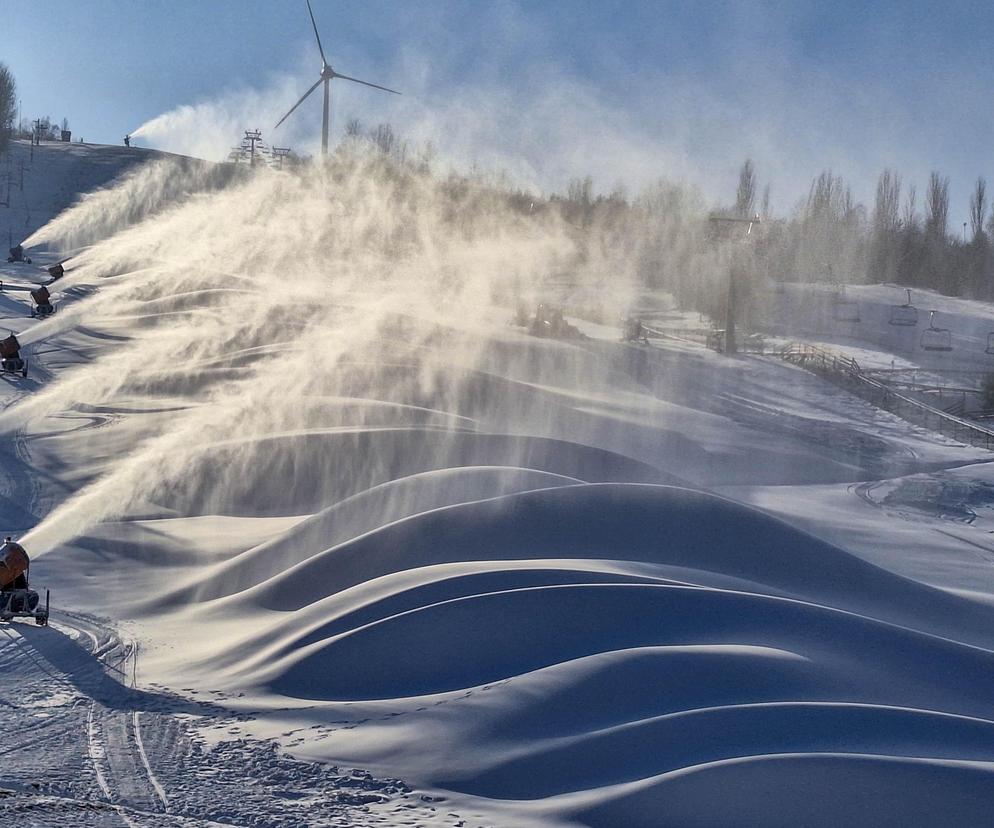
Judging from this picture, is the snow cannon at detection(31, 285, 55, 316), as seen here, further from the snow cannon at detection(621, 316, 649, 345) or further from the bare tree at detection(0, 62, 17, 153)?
the bare tree at detection(0, 62, 17, 153)

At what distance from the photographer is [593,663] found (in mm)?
8477

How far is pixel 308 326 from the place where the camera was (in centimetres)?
3425

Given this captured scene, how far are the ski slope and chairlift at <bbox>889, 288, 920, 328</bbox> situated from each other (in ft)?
92.7

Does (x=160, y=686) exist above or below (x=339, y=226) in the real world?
below

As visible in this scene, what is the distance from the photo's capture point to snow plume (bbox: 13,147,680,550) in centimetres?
1906

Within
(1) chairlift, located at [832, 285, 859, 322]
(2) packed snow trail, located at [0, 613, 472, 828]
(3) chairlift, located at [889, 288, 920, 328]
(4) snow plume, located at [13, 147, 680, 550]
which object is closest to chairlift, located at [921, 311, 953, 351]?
(3) chairlift, located at [889, 288, 920, 328]

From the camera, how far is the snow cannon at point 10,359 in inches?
1033

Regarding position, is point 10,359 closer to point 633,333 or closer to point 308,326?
point 308,326

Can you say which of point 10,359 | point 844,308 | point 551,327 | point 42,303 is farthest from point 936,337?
point 10,359

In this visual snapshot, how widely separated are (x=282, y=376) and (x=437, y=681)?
63.7 feet

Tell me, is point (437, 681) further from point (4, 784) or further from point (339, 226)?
point (339, 226)

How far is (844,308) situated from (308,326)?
34599 millimetres

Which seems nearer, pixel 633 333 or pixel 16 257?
pixel 633 333

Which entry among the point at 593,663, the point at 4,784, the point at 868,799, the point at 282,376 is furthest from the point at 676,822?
the point at 282,376
